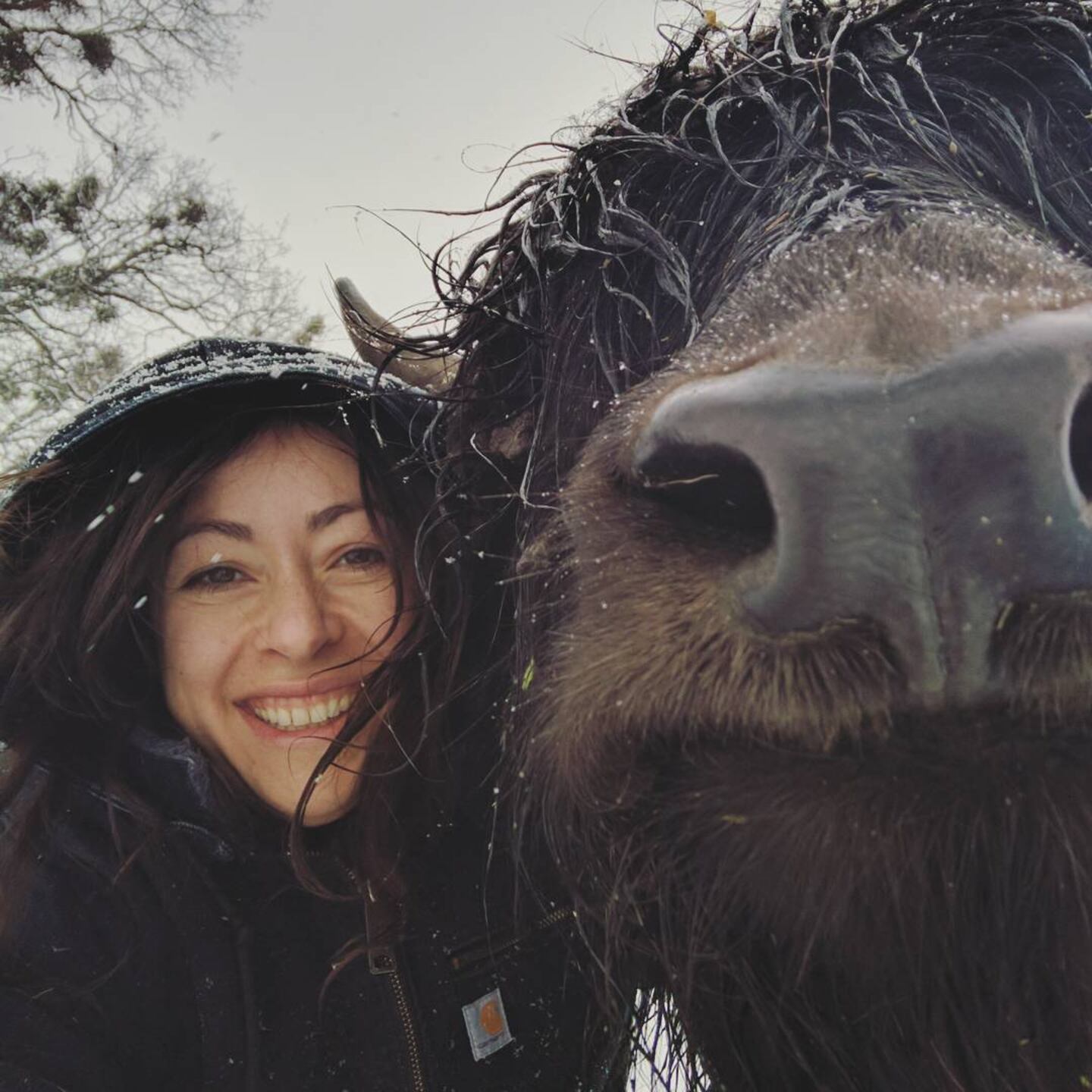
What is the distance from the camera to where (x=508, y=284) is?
7.32ft

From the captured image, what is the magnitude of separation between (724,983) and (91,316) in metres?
15.6

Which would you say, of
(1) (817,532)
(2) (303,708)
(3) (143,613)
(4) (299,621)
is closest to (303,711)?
(2) (303,708)

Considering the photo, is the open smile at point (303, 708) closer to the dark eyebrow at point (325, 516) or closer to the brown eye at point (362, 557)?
the brown eye at point (362, 557)

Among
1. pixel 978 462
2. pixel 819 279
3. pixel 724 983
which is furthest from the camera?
pixel 724 983

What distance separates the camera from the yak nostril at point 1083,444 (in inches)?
37.5

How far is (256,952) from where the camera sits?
245 centimetres

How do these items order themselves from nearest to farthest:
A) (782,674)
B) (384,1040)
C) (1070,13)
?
(782,674)
(1070,13)
(384,1040)

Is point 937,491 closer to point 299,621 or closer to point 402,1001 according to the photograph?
point 299,621

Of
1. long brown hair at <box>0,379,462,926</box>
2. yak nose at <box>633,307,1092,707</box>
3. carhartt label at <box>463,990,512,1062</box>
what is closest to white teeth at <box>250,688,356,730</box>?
long brown hair at <box>0,379,462,926</box>

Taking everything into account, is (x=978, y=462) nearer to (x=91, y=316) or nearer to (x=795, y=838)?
(x=795, y=838)

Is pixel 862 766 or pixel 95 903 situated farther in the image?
pixel 95 903

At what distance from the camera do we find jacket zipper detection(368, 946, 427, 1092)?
2371 millimetres

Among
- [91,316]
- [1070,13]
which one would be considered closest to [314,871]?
[1070,13]

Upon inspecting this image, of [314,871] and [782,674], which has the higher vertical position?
[782,674]
